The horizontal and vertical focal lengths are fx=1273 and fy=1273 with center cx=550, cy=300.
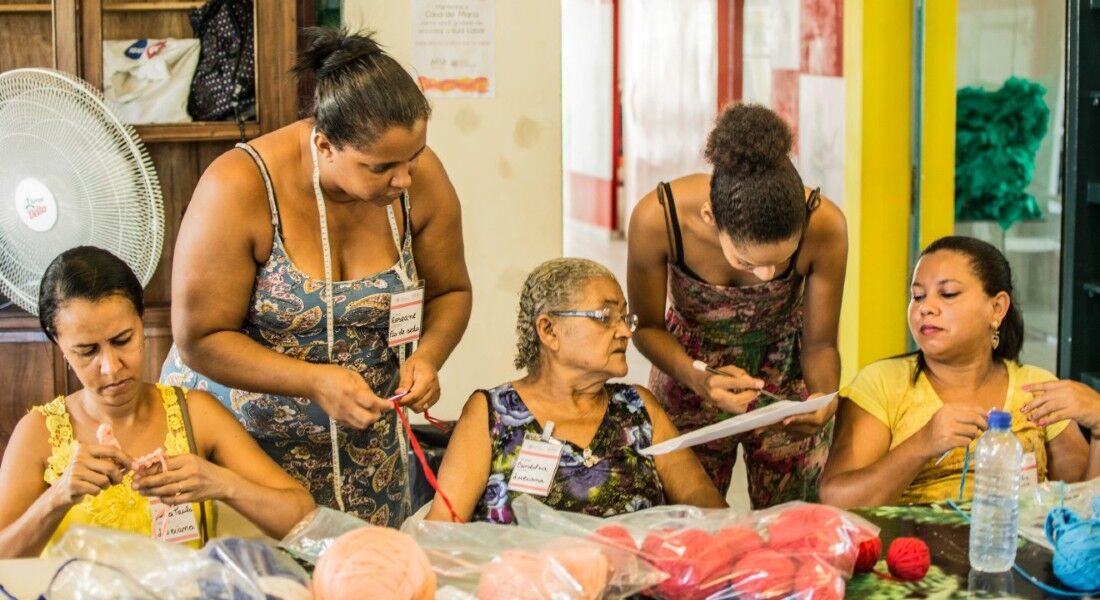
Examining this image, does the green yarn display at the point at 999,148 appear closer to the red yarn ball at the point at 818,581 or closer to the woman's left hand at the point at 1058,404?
the woman's left hand at the point at 1058,404

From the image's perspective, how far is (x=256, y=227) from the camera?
2441mm

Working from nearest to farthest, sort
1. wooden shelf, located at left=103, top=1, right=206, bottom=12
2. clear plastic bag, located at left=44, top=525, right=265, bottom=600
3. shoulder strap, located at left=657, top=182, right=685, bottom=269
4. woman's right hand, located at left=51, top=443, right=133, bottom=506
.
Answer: clear plastic bag, located at left=44, top=525, right=265, bottom=600, woman's right hand, located at left=51, top=443, right=133, bottom=506, shoulder strap, located at left=657, top=182, right=685, bottom=269, wooden shelf, located at left=103, top=1, right=206, bottom=12

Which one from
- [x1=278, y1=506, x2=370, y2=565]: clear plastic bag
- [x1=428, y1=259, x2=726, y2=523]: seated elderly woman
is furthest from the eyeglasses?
[x1=278, y1=506, x2=370, y2=565]: clear plastic bag

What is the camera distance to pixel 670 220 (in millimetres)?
2803

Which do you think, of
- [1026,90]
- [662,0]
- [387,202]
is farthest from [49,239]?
[662,0]

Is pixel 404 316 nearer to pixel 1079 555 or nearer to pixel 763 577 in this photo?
pixel 763 577

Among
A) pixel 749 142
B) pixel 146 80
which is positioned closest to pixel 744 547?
pixel 749 142

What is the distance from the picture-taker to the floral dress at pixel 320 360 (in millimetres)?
2480

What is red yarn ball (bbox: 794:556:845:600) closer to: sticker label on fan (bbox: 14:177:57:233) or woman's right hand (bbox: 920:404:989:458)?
woman's right hand (bbox: 920:404:989:458)

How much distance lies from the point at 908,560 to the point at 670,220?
1.03 metres

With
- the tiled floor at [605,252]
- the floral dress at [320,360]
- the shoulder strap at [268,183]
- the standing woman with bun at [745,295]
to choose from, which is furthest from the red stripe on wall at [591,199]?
the shoulder strap at [268,183]

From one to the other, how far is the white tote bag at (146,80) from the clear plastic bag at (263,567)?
2749 millimetres

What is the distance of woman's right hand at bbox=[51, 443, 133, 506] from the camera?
2.08 metres

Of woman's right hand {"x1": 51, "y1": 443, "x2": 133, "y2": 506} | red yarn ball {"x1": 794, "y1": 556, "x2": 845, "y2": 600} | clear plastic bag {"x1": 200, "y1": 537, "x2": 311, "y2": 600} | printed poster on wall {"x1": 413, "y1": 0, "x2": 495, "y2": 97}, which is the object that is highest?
printed poster on wall {"x1": 413, "y1": 0, "x2": 495, "y2": 97}
